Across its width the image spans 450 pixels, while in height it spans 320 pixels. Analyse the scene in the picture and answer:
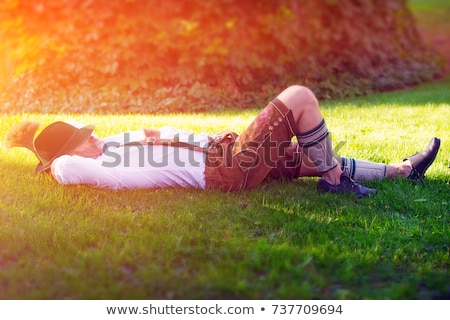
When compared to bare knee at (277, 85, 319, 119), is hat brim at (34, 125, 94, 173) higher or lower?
lower

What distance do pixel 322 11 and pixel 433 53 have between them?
3540mm

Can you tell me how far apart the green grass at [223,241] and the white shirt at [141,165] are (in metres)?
0.11

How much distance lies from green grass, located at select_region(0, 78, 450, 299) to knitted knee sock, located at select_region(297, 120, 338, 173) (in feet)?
0.94

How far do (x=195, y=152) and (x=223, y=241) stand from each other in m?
0.88

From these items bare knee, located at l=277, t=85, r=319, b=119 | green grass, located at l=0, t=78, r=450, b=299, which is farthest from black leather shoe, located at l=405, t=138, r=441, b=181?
bare knee, located at l=277, t=85, r=319, b=119

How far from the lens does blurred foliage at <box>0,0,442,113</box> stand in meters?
8.79

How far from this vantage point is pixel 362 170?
16.0ft

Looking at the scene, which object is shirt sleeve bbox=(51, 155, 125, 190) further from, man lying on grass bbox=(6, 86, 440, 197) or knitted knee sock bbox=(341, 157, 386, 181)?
knitted knee sock bbox=(341, 157, 386, 181)

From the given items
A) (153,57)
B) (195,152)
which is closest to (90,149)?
(195,152)

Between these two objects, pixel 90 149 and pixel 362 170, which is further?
pixel 362 170

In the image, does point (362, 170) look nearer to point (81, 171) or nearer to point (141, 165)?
point (141, 165)

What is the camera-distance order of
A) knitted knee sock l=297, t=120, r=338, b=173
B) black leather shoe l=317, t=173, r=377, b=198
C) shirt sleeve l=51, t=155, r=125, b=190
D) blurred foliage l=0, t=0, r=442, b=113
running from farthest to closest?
blurred foliage l=0, t=0, r=442, b=113 → black leather shoe l=317, t=173, r=377, b=198 → knitted knee sock l=297, t=120, r=338, b=173 → shirt sleeve l=51, t=155, r=125, b=190

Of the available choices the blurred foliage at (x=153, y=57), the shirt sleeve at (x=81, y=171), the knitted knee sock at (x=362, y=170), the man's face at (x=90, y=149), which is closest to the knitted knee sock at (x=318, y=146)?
the knitted knee sock at (x=362, y=170)
